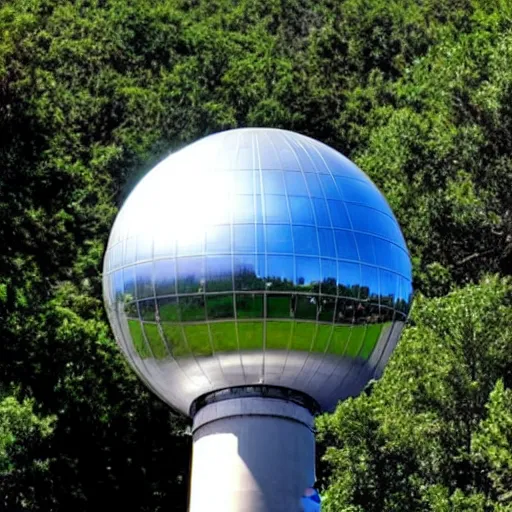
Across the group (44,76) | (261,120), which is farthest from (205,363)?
(261,120)

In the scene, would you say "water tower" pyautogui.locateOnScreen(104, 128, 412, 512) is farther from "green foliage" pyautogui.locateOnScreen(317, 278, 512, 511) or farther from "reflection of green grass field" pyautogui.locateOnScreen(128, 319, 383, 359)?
"green foliage" pyautogui.locateOnScreen(317, 278, 512, 511)

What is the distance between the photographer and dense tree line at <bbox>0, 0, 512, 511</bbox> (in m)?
26.3

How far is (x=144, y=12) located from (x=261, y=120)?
9894 millimetres

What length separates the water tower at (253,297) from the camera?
14.7m

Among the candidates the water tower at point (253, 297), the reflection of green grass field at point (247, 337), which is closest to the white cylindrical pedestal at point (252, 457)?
the water tower at point (253, 297)

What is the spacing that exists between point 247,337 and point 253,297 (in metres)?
0.55

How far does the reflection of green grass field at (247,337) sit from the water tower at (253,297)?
0.6 inches

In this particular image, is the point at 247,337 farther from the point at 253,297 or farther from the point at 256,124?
the point at 256,124

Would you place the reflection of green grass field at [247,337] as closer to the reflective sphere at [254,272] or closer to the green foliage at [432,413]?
the reflective sphere at [254,272]

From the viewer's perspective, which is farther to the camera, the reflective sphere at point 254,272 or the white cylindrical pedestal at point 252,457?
the reflective sphere at point 254,272

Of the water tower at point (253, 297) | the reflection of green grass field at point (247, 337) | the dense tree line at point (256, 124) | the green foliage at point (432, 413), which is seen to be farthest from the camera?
the dense tree line at point (256, 124)

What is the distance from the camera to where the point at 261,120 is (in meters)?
44.1

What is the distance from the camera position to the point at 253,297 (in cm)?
1468

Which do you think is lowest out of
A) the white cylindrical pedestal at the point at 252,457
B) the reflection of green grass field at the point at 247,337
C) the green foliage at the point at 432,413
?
the white cylindrical pedestal at the point at 252,457
